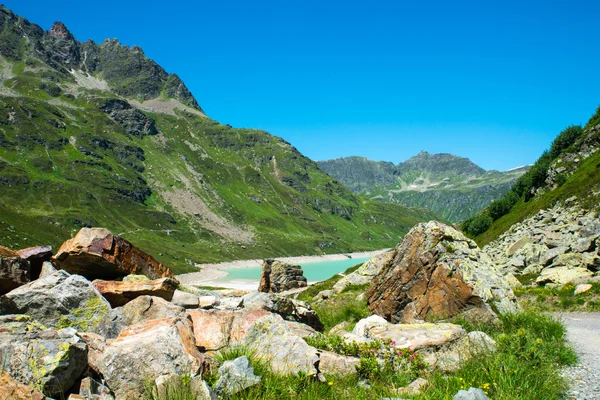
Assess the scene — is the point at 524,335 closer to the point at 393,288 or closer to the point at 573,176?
the point at 393,288

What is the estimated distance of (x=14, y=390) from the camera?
5742mm

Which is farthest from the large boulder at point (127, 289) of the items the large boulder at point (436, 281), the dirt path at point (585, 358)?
the dirt path at point (585, 358)

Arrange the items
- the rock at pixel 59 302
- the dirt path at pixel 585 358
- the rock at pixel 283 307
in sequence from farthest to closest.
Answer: the rock at pixel 283 307, the rock at pixel 59 302, the dirt path at pixel 585 358

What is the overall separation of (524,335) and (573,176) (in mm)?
56881

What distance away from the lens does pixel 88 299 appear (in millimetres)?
9906

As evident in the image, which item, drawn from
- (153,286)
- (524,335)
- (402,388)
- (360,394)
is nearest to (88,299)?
(153,286)

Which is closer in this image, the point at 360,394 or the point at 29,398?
the point at 29,398

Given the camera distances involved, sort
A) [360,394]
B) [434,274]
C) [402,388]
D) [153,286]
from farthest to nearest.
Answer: [434,274], [153,286], [402,388], [360,394]

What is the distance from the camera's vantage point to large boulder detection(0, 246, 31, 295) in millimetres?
10359

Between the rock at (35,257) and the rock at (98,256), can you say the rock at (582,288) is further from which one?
the rock at (35,257)

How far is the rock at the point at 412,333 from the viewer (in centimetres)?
990

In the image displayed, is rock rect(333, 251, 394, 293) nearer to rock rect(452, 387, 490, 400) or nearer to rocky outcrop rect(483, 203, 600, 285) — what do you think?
rocky outcrop rect(483, 203, 600, 285)

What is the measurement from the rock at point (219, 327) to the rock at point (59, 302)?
7.90 feet

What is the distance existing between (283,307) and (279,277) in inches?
1865
